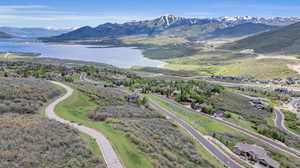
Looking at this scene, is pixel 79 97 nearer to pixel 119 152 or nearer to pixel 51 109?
pixel 51 109

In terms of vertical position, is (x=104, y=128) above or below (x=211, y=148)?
above

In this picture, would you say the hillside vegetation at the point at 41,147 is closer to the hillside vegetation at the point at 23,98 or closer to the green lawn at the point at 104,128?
the green lawn at the point at 104,128

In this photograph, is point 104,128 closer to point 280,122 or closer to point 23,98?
point 23,98

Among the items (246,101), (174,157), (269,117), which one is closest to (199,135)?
(174,157)

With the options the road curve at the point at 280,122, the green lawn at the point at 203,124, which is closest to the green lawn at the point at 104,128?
the green lawn at the point at 203,124

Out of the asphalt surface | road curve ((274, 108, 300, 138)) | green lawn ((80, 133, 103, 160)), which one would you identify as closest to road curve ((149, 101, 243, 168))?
the asphalt surface

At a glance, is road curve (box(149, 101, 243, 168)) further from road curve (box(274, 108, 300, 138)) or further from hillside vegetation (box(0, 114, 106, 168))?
road curve (box(274, 108, 300, 138))

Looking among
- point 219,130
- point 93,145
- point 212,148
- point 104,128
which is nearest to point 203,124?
point 219,130
